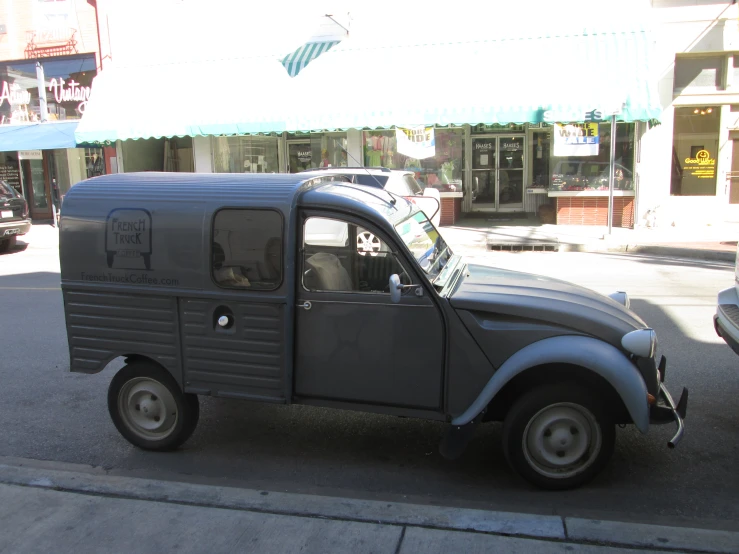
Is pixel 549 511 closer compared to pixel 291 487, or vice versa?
pixel 549 511

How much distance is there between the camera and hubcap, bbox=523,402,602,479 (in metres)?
3.87

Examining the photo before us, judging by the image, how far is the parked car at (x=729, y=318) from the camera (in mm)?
4969

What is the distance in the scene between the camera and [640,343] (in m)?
3.79

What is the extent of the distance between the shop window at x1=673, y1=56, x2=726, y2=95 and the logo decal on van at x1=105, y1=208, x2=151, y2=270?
15903 mm

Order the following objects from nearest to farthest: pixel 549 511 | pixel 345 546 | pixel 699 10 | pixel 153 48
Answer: pixel 345 546 → pixel 549 511 → pixel 699 10 → pixel 153 48

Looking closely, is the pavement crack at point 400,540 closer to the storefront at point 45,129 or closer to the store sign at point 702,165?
the store sign at point 702,165

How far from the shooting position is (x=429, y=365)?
399 cm

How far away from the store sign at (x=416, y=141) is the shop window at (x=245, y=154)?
186 inches

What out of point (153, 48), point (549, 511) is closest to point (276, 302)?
point (549, 511)

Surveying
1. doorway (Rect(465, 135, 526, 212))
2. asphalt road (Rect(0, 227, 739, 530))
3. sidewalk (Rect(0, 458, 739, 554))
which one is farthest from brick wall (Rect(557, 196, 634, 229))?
sidewalk (Rect(0, 458, 739, 554))

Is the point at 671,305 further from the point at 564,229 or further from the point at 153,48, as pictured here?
the point at 153,48

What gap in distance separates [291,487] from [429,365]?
3.86 ft

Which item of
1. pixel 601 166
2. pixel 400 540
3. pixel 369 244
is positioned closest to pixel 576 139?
pixel 601 166

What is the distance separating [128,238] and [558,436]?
3.08m
